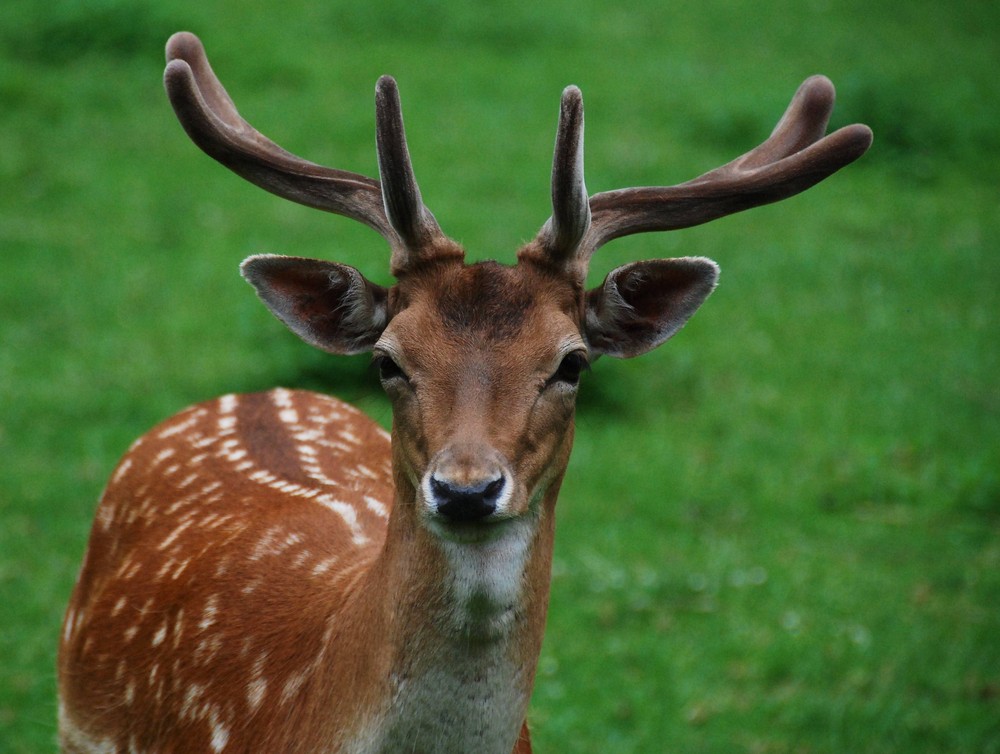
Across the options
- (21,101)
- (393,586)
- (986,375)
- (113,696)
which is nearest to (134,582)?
(113,696)

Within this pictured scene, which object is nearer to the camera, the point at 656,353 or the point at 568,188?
the point at 568,188

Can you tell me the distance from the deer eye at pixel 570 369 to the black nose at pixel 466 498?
368 mm

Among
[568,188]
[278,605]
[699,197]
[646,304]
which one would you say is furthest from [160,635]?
[699,197]

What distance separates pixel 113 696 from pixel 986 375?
5.69 meters

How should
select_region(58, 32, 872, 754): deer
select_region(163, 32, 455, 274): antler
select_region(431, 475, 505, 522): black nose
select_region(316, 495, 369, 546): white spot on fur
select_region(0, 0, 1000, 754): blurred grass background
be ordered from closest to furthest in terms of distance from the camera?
select_region(431, 475, 505, 522): black nose, select_region(58, 32, 872, 754): deer, select_region(163, 32, 455, 274): antler, select_region(316, 495, 369, 546): white spot on fur, select_region(0, 0, 1000, 754): blurred grass background

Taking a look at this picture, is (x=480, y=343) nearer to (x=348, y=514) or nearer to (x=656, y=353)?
(x=348, y=514)

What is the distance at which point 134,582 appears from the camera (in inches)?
154

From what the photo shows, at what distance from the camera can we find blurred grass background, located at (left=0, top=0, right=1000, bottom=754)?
5.29m

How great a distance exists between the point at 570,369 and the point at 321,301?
644 millimetres

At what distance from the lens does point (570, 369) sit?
2963 millimetres

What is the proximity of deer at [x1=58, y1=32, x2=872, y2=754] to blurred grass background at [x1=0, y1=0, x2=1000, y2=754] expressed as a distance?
578mm

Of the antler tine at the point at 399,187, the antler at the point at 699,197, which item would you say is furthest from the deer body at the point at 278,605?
the antler at the point at 699,197

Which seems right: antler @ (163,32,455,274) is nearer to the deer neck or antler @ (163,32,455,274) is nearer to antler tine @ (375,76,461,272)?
antler tine @ (375,76,461,272)

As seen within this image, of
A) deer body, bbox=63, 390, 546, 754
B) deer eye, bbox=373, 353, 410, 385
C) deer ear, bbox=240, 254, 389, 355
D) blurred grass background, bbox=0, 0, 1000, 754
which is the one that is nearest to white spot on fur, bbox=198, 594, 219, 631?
deer body, bbox=63, 390, 546, 754
